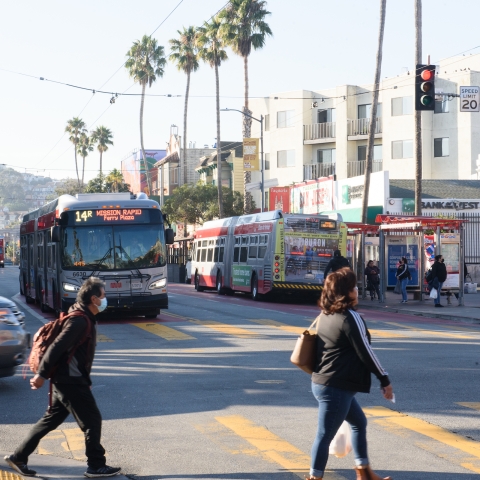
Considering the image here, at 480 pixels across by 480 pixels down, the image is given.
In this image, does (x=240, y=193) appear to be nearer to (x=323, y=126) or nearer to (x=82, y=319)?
(x=323, y=126)

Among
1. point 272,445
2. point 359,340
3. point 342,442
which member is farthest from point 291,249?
point 359,340

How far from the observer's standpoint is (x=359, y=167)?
58.0 metres

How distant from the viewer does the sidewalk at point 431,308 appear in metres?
25.6

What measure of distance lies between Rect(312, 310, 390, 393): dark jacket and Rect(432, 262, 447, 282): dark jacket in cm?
2343

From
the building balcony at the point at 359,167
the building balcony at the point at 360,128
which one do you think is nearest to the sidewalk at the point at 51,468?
the building balcony at the point at 359,167

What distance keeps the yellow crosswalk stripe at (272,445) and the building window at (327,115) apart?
51917 millimetres

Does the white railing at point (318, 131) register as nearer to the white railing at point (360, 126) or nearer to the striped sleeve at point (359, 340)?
the white railing at point (360, 126)

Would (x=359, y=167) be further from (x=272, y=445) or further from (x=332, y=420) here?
(x=332, y=420)

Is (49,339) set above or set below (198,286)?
above

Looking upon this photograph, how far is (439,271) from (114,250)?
1190 cm

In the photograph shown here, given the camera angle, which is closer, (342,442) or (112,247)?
(342,442)

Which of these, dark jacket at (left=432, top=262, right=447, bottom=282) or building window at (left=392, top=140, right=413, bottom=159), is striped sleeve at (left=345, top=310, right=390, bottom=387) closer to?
dark jacket at (left=432, top=262, right=447, bottom=282)

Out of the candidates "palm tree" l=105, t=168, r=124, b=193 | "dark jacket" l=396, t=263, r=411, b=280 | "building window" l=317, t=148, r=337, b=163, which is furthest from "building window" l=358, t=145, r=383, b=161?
"palm tree" l=105, t=168, r=124, b=193

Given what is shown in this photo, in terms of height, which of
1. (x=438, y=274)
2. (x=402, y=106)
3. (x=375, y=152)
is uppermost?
(x=402, y=106)
